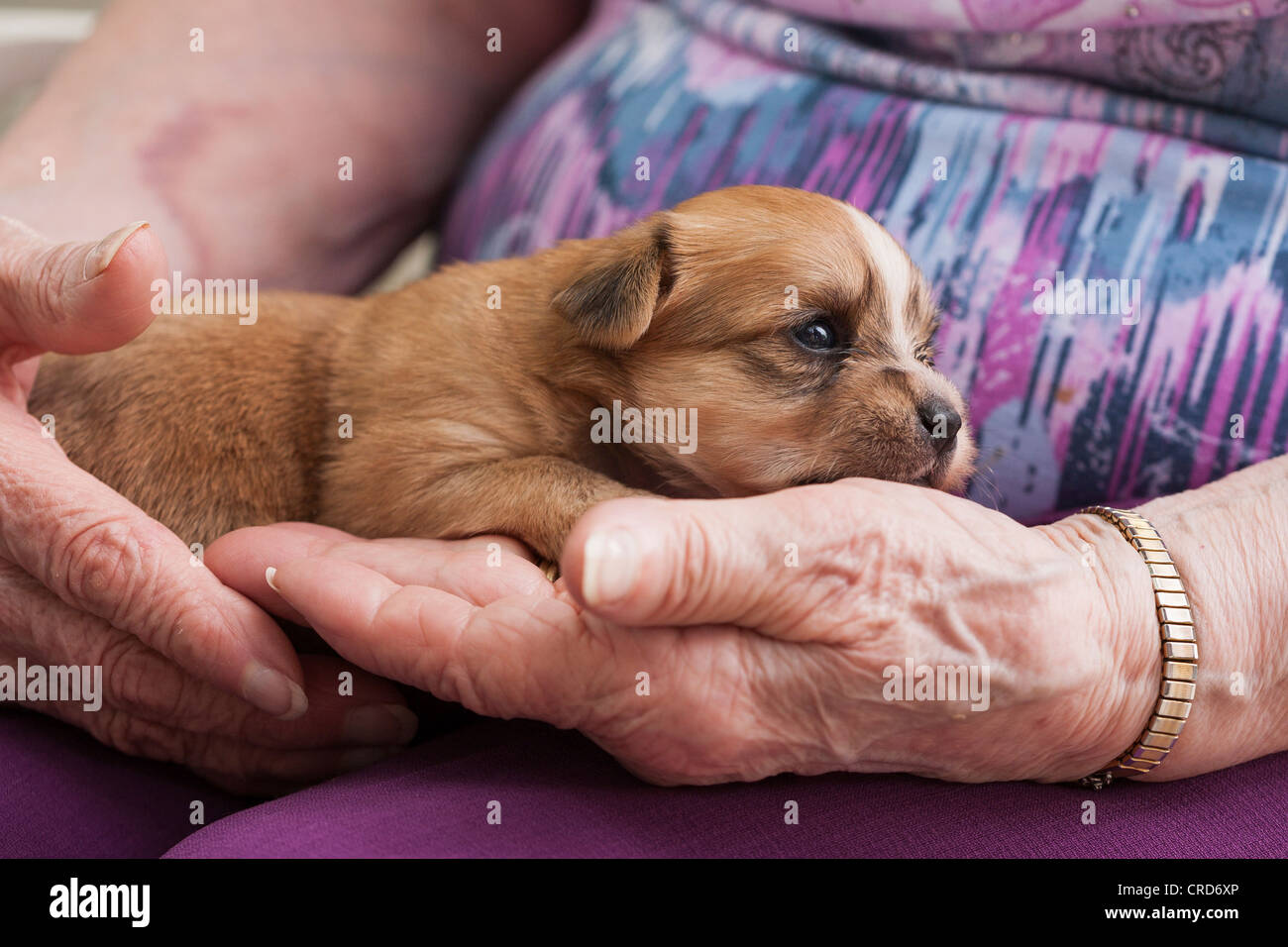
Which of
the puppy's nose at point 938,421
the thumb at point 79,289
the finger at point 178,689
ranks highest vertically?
the thumb at point 79,289

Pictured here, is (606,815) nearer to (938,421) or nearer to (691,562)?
(691,562)

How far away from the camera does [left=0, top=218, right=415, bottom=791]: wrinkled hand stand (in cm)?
158

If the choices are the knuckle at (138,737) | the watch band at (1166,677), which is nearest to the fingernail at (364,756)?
the knuckle at (138,737)

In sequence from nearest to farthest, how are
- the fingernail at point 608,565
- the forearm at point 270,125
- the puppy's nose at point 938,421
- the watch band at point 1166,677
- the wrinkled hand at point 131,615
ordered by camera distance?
the fingernail at point 608,565, the watch band at point 1166,677, the wrinkled hand at point 131,615, the puppy's nose at point 938,421, the forearm at point 270,125

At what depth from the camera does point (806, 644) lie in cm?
138

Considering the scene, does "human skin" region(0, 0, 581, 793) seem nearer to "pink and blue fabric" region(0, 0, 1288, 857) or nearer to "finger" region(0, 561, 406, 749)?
"finger" region(0, 561, 406, 749)

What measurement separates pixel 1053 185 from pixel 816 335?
0.62m

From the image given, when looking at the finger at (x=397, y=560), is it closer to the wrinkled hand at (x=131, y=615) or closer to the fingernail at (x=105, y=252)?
the wrinkled hand at (x=131, y=615)

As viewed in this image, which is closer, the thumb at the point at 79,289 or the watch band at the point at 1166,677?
the watch band at the point at 1166,677

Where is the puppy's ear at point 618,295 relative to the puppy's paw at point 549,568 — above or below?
above

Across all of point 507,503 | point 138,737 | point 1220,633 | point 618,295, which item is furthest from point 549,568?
point 1220,633

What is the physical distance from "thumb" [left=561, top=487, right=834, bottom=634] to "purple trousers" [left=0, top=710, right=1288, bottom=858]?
0.26 meters

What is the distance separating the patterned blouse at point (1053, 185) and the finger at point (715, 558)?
724mm

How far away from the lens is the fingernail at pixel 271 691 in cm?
156
